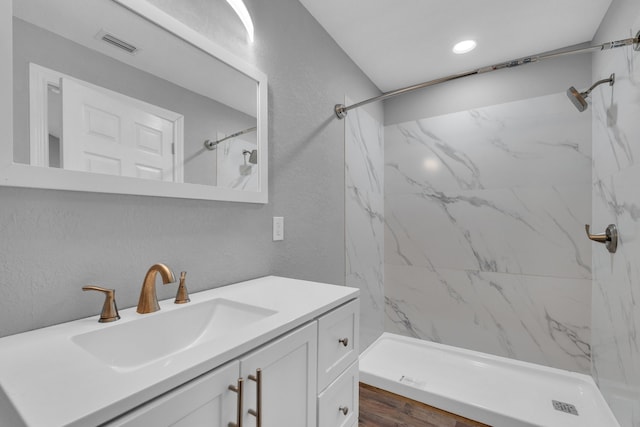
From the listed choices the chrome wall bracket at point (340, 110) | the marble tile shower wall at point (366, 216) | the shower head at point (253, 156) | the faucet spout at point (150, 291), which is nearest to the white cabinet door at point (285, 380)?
the faucet spout at point (150, 291)

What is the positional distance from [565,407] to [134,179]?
248 centimetres

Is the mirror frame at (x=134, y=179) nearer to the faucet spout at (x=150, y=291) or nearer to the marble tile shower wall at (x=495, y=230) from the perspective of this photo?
the faucet spout at (x=150, y=291)

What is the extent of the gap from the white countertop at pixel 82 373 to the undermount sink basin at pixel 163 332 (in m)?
Result: 0.03

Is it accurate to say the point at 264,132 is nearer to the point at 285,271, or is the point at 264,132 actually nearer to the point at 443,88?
the point at 285,271

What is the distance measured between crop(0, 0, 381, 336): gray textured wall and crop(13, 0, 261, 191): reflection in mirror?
0.11 metres

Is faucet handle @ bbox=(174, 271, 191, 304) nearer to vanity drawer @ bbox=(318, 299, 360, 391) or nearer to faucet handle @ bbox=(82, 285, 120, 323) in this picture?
faucet handle @ bbox=(82, 285, 120, 323)

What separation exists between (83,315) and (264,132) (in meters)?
0.94

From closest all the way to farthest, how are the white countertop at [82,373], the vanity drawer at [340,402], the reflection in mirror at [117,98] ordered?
the white countertop at [82,373]
the reflection in mirror at [117,98]
the vanity drawer at [340,402]

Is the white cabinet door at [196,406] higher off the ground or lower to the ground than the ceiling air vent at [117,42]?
lower

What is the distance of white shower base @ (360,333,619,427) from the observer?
162 centimetres

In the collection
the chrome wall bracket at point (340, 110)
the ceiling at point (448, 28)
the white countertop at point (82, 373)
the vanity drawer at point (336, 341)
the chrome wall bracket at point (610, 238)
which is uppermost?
the ceiling at point (448, 28)

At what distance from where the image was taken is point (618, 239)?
148 centimetres

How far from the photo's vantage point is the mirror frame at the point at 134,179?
671mm

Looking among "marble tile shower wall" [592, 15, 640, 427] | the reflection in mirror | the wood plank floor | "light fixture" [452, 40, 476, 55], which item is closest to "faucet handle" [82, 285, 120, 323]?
the reflection in mirror
